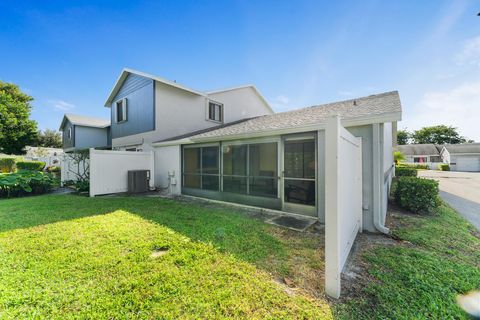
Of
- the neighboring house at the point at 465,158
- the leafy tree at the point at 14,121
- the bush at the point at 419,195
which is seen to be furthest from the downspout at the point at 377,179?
the neighboring house at the point at 465,158

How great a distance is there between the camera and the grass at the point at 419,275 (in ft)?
7.00

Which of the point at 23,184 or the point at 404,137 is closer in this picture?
the point at 23,184

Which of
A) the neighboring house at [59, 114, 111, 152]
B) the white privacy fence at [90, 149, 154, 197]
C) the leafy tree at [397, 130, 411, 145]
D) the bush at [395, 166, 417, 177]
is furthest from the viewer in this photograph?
the leafy tree at [397, 130, 411, 145]

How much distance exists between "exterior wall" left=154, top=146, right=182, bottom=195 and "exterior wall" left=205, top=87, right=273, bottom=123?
16.5 feet

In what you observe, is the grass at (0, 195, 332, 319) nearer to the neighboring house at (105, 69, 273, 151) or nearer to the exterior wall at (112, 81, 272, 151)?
the exterior wall at (112, 81, 272, 151)

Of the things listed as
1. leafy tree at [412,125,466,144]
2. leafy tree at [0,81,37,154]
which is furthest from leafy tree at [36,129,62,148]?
leafy tree at [412,125,466,144]

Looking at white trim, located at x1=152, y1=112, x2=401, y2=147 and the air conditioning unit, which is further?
the air conditioning unit

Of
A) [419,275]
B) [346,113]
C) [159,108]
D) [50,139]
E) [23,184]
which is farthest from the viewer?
[50,139]

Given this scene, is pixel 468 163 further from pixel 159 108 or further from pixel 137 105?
pixel 137 105

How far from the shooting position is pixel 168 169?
977cm

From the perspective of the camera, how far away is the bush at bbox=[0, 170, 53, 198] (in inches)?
330

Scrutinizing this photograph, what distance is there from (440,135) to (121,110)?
7176 centimetres

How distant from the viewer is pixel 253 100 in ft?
50.9

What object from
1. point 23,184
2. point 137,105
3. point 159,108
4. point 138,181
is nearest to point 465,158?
point 159,108
